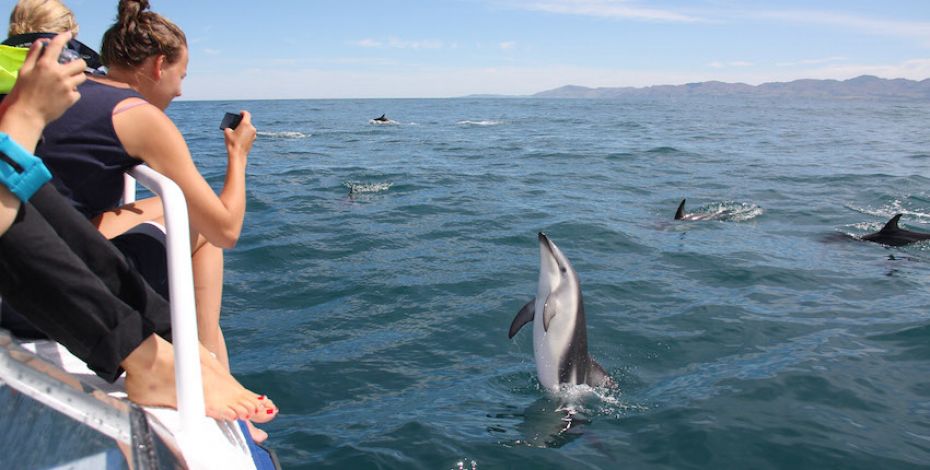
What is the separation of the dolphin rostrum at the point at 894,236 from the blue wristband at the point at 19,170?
13.1 m

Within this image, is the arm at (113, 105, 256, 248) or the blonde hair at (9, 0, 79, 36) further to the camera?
the blonde hair at (9, 0, 79, 36)

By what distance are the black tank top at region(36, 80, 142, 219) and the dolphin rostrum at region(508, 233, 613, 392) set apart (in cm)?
407

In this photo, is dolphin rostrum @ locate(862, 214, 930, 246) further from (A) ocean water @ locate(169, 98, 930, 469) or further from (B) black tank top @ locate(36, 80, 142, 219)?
(B) black tank top @ locate(36, 80, 142, 219)

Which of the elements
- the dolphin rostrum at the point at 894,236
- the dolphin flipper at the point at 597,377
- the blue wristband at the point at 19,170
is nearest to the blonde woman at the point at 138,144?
the blue wristband at the point at 19,170

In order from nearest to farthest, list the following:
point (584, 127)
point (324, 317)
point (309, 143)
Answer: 1. point (324, 317)
2. point (309, 143)
3. point (584, 127)

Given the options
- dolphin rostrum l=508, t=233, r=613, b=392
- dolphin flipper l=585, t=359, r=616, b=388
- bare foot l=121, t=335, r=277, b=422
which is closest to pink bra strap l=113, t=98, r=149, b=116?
bare foot l=121, t=335, r=277, b=422

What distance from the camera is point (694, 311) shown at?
341 inches

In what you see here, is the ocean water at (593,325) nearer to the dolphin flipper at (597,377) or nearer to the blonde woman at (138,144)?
the dolphin flipper at (597,377)

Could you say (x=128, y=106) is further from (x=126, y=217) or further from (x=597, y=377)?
(x=597, y=377)

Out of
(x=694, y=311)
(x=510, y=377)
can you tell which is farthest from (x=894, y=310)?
(x=510, y=377)

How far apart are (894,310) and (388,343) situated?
20.3 feet

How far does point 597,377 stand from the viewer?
644cm

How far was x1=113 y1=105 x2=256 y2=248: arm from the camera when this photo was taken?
320cm

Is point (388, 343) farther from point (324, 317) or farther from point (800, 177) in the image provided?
point (800, 177)
